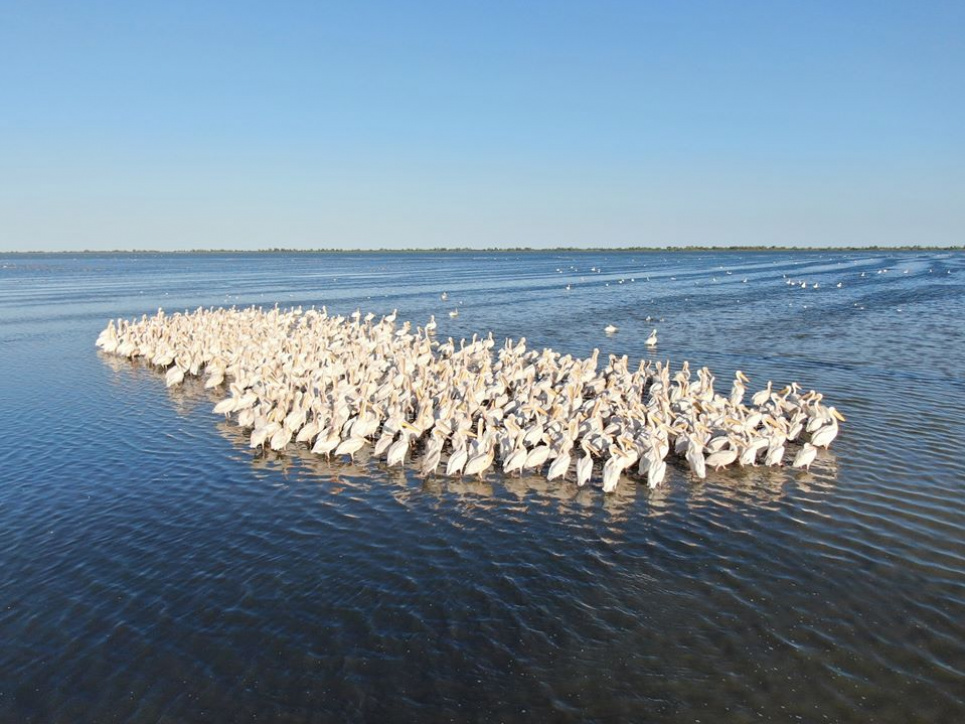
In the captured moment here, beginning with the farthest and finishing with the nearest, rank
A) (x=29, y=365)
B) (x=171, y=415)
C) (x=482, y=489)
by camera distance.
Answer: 1. (x=29, y=365)
2. (x=171, y=415)
3. (x=482, y=489)

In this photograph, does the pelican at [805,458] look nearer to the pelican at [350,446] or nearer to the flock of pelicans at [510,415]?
the flock of pelicans at [510,415]

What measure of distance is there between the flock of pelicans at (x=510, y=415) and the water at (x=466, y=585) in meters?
0.53

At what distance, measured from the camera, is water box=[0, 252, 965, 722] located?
725 centimetres

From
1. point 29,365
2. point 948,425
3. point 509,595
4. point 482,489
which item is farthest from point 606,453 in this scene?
point 29,365

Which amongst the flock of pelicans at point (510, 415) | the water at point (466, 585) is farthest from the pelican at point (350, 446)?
the water at point (466, 585)

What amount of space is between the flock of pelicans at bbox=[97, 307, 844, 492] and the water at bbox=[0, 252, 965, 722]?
0.53 meters

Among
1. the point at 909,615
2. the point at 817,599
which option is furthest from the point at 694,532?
the point at 909,615

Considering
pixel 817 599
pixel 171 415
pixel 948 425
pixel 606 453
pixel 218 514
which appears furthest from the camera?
pixel 171 415

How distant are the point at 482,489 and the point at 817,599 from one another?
5.94m

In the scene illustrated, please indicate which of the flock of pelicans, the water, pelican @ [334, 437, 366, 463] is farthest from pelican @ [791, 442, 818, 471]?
pelican @ [334, 437, 366, 463]

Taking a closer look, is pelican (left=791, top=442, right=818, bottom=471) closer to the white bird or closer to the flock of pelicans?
the flock of pelicans

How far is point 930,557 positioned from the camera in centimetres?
984

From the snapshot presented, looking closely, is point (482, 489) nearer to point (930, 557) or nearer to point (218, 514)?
point (218, 514)

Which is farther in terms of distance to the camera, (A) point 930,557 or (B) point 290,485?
(B) point 290,485
